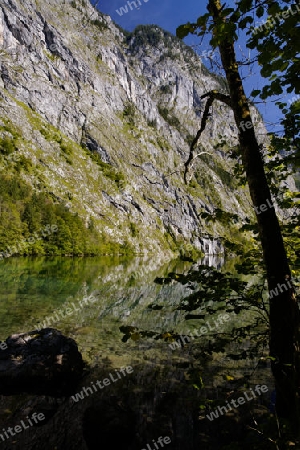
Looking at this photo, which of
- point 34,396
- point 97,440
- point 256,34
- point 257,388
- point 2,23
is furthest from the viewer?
point 2,23

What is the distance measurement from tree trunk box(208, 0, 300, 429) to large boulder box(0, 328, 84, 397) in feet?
22.4

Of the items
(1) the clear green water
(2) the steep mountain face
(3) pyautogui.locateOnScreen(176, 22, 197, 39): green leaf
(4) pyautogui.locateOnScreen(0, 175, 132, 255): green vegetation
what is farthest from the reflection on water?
(2) the steep mountain face

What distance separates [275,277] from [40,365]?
26.7ft

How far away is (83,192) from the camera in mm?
104875

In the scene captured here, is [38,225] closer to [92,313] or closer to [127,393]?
[92,313]

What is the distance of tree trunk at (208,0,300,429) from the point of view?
178 inches

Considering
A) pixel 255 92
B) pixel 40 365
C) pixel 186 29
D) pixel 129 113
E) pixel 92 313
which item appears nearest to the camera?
pixel 186 29

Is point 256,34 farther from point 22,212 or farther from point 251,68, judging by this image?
point 22,212

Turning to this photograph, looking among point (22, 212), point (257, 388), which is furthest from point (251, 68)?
point (22, 212)

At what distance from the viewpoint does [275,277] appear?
4.68 meters

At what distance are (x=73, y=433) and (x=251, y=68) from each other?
8571 mm

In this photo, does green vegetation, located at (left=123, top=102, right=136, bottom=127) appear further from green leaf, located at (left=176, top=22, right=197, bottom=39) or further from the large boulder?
green leaf, located at (left=176, top=22, right=197, bottom=39)

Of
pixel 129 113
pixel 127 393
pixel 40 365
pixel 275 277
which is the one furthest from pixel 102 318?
pixel 129 113

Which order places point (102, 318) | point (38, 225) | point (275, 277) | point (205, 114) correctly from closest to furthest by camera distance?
point (275, 277)
point (205, 114)
point (102, 318)
point (38, 225)
